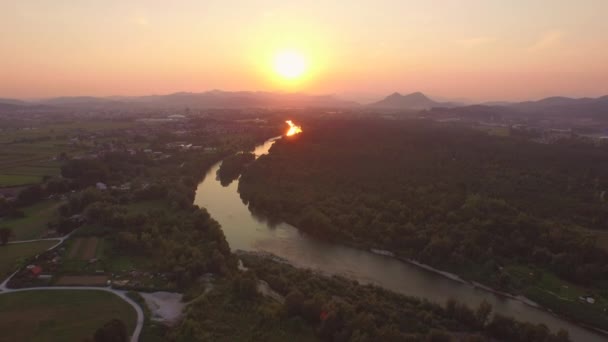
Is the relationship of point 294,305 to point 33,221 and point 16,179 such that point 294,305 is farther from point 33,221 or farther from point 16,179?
point 16,179

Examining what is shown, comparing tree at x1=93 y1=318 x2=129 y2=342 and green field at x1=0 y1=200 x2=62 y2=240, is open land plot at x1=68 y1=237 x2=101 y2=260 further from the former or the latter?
tree at x1=93 y1=318 x2=129 y2=342

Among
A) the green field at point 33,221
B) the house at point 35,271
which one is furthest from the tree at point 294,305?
the green field at point 33,221

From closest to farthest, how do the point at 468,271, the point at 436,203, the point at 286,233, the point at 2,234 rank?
the point at 468,271
the point at 2,234
the point at 286,233
the point at 436,203

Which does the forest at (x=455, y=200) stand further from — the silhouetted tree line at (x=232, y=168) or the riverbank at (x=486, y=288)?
the silhouetted tree line at (x=232, y=168)

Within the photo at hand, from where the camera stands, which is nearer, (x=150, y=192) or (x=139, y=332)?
(x=139, y=332)

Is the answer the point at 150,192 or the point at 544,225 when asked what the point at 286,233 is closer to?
the point at 150,192

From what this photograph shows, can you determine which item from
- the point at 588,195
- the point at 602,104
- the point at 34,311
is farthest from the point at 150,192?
the point at 602,104

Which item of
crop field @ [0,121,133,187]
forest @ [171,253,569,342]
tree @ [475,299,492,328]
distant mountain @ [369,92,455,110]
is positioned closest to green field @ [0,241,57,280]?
forest @ [171,253,569,342]
